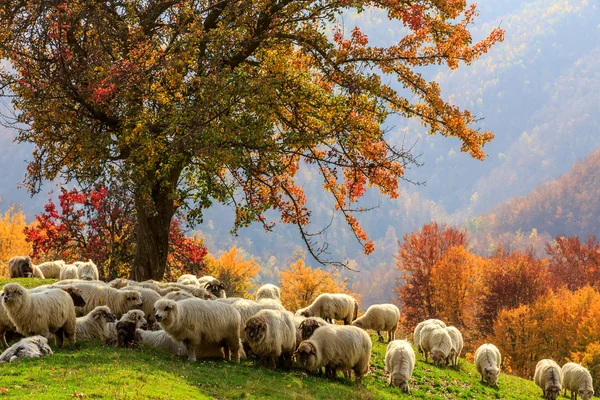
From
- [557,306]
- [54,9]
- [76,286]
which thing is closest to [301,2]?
[54,9]

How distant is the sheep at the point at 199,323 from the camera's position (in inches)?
564

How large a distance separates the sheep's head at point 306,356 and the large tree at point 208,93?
4904 mm

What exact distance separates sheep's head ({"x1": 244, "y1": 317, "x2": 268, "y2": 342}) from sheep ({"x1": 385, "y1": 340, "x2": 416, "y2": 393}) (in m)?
4.83

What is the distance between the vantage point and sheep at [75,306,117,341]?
15.2m

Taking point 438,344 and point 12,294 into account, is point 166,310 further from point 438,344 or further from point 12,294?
point 438,344

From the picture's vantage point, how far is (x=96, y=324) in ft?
50.1

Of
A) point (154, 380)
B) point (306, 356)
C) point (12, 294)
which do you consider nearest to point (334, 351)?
point (306, 356)

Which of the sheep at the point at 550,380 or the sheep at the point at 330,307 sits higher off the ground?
the sheep at the point at 330,307

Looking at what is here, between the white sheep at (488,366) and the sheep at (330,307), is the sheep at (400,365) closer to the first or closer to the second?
the sheep at (330,307)

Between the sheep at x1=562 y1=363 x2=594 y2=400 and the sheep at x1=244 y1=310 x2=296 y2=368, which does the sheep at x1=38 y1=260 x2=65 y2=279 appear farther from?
the sheep at x1=562 y1=363 x2=594 y2=400

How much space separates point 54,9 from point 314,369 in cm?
1253

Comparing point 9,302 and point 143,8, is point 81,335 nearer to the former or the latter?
point 9,302

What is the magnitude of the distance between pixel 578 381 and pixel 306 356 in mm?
18781

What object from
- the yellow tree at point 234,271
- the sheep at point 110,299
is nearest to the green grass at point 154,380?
the sheep at point 110,299
